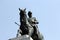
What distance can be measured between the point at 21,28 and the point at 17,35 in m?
0.76

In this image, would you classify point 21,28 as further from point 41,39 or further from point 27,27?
point 41,39

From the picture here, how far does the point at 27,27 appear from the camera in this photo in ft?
100

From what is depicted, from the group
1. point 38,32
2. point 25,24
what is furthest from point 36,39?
point 25,24

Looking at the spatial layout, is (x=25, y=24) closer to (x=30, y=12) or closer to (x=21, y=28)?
(x=21, y=28)

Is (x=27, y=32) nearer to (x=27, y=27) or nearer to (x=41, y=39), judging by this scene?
(x=27, y=27)

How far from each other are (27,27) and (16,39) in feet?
4.63

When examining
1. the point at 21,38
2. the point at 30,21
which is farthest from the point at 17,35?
the point at 30,21

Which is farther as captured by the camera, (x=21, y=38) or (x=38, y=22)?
(x=38, y=22)

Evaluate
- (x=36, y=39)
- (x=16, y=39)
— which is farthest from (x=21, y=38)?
(x=36, y=39)

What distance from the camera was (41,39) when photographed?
33062 millimetres

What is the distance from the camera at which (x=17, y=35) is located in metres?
30.0

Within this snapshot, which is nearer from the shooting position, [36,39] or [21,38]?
[21,38]

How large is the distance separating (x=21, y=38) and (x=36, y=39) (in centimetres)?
299

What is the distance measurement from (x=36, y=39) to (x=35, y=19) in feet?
4.79
